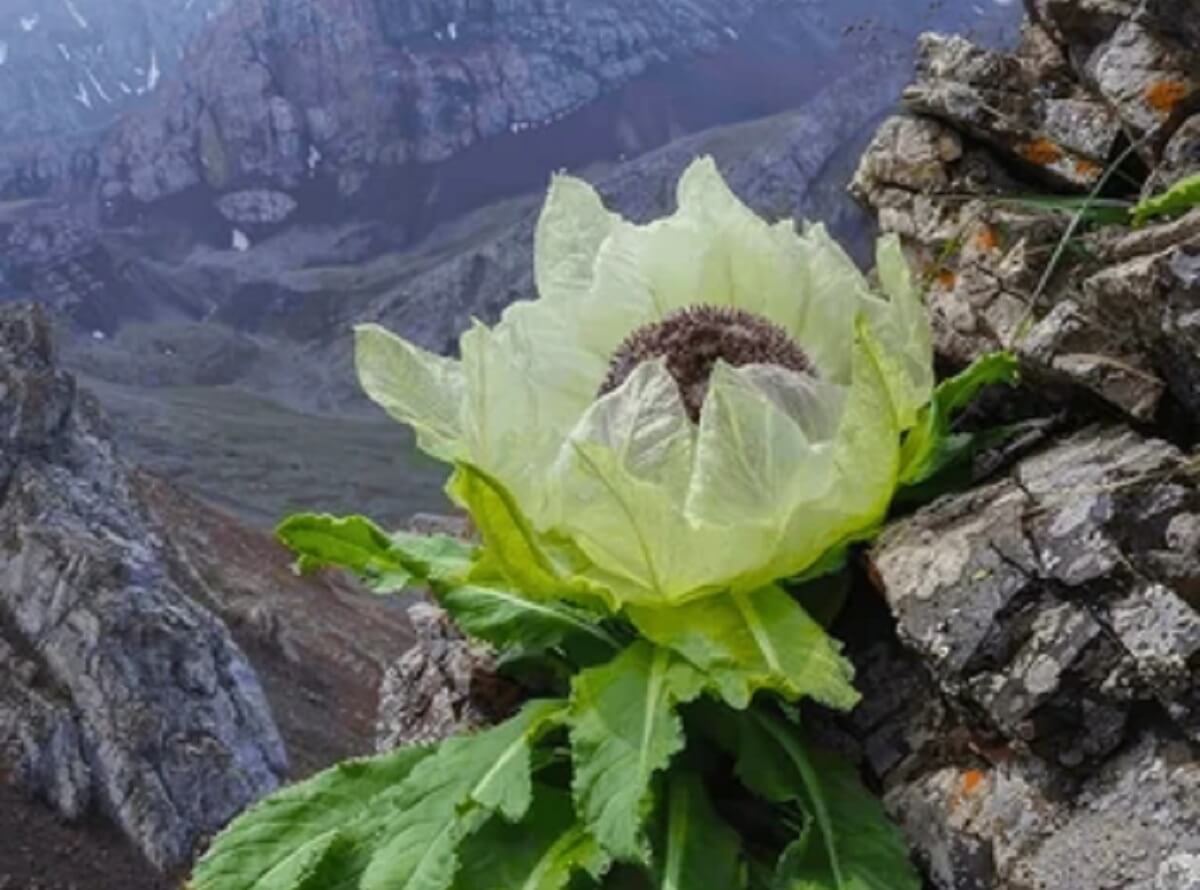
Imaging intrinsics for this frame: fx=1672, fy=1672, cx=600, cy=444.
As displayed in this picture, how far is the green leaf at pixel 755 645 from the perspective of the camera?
8.34 feet

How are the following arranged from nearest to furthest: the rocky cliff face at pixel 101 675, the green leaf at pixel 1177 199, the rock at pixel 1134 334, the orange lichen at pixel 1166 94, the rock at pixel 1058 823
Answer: the rock at pixel 1058 823 → the rock at pixel 1134 334 → the green leaf at pixel 1177 199 → the orange lichen at pixel 1166 94 → the rocky cliff face at pixel 101 675

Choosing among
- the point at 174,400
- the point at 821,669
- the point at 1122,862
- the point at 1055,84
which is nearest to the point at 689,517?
the point at 821,669

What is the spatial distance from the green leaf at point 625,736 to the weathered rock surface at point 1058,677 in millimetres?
389

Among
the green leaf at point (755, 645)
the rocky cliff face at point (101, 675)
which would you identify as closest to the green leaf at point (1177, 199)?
the green leaf at point (755, 645)

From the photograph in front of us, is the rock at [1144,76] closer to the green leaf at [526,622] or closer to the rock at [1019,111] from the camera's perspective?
the rock at [1019,111]

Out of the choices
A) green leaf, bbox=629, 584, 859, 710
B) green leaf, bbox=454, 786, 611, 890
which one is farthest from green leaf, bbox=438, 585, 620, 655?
green leaf, bbox=454, 786, 611, 890

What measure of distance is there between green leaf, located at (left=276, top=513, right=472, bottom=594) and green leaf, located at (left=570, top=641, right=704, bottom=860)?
51 centimetres

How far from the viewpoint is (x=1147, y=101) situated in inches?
142

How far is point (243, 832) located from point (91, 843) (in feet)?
105

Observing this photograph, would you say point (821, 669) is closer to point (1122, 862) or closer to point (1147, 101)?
point (1122, 862)

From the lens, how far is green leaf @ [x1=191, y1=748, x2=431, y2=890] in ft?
9.10

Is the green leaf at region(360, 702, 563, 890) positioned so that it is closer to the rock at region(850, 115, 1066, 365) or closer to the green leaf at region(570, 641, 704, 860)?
the green leaf at region(570, 641, 704, 860)

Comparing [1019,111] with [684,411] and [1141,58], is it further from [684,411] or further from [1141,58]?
[684,411]

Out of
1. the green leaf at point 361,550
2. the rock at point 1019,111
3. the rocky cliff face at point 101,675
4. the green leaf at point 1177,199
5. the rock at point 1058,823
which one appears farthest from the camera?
the rocky cliff face at point 101,675
